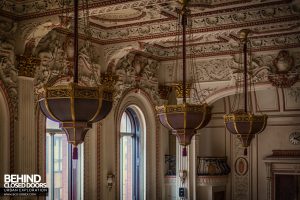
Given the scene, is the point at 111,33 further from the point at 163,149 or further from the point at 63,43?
the point at 163,149

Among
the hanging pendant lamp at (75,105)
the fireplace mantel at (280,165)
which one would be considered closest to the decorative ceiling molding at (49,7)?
the hanging pendant lamp at (75,105)

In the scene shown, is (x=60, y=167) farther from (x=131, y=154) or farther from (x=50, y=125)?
(x=131, y=154)

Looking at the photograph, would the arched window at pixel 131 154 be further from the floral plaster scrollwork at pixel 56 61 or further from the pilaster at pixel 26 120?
the pilaster at pixel 26 120

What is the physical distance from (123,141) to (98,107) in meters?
7.52

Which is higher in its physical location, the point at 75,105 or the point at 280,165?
the point at 75,105

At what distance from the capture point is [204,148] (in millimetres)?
16062

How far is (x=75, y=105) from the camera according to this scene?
5.93 meters

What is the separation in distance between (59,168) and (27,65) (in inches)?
109

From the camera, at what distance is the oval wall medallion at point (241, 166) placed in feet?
50.9

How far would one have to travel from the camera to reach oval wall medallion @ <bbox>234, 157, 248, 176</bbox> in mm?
15523

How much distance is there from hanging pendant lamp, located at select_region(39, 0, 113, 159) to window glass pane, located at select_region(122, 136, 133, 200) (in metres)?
7.36

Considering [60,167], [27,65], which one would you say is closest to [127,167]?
[60,167]

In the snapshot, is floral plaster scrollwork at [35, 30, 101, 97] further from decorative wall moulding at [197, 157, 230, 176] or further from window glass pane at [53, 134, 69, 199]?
decorative wall moulding at [197, 157, 230, 176]

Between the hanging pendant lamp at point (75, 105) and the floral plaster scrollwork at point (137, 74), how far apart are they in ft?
20.7
